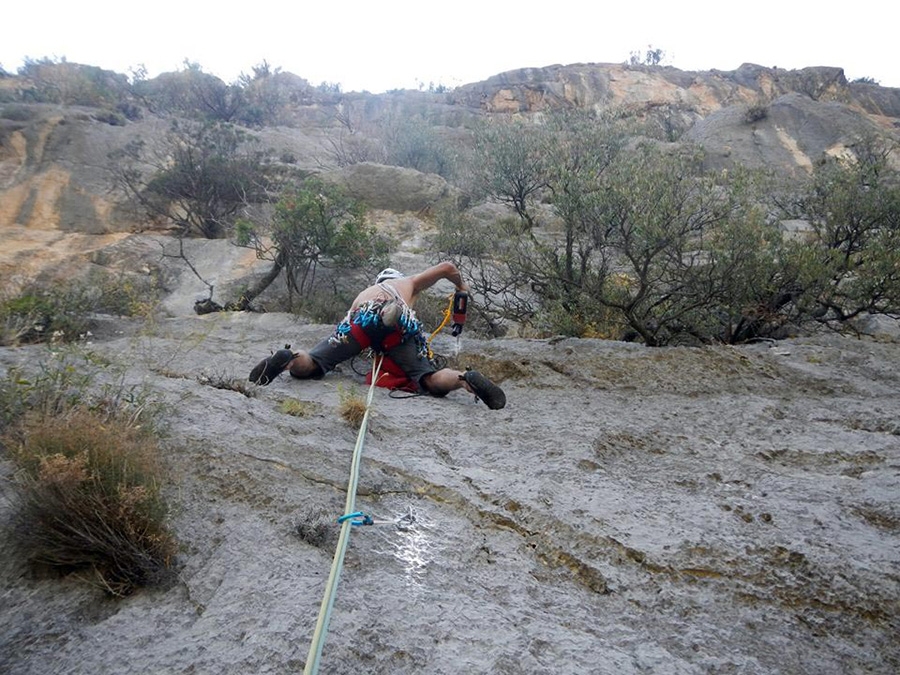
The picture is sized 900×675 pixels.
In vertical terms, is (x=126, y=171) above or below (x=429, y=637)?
above

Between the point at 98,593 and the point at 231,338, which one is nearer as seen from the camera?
the point at 98,593

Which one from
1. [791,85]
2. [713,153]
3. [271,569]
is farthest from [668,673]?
[791,85]

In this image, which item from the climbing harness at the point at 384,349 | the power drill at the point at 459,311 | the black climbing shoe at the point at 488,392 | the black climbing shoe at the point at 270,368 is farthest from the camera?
the power drill at the point at 459,311

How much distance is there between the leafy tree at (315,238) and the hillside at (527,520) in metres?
3.12

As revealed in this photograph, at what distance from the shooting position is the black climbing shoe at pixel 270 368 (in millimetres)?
4547

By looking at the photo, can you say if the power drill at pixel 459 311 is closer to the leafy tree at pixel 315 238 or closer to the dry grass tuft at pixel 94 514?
the dry grass tuft at pixel 94 514

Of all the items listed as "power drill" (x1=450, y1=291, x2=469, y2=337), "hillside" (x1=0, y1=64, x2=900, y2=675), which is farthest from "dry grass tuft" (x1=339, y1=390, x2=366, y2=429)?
"power drill" (x1=450, y1=291, x2=469, y2=337)

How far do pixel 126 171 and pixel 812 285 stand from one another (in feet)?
42.2

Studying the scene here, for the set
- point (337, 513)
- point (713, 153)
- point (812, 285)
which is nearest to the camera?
point (337, 513)

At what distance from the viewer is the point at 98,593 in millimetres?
2029

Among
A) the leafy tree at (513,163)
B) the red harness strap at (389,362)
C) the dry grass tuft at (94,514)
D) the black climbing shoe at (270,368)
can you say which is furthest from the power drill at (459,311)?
the leafy tree at (513,163)

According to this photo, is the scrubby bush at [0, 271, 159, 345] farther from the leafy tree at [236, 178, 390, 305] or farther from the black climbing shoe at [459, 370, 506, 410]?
the black climbing shoe at [459, 370, 506, 410]

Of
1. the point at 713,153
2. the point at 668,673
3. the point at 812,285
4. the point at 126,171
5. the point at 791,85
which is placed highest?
the point at 791,85

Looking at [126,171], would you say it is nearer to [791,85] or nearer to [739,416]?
[739,416]
